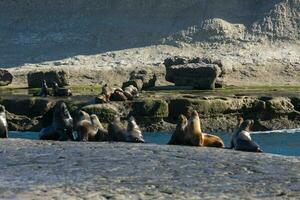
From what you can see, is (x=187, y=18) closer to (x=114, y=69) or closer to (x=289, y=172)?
(x=114, y=69)

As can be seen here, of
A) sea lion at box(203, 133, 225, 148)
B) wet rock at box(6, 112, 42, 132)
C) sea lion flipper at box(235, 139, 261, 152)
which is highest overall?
sea lion flipper at box(235, 139, 261, 152)

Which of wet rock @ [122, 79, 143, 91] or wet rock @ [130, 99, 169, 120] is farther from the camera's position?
wet rock @ [122, 79, 143, 91]

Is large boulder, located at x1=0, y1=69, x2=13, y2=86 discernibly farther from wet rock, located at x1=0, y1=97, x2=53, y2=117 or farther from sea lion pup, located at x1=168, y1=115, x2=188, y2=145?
sea lion pup, located at x1=168, y1=115, x2=188, y2=145

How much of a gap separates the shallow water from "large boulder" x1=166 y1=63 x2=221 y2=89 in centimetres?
1206

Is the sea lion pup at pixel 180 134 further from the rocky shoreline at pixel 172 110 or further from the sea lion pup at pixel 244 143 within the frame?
the rocky shoreline at pixel 172 110

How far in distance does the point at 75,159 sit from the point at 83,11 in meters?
71.0

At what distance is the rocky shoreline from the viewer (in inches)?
1575

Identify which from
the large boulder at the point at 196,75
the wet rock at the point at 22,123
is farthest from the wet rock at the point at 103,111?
the large boulder at the point at 196,75

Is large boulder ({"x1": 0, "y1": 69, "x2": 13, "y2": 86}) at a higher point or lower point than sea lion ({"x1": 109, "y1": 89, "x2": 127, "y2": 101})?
lower

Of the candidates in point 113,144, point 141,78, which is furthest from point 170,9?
point 113,144

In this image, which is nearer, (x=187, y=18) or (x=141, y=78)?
(x=141, y=78)

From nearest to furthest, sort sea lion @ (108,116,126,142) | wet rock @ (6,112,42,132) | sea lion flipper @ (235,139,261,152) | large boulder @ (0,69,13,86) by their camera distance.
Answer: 1. sea lion flipper @ (235,139,261,152)
2. sea lion @ (108,116,126,142)
3. wet rock @ (6,112,42,132)
4. large boulder @ (0,69,13,86)

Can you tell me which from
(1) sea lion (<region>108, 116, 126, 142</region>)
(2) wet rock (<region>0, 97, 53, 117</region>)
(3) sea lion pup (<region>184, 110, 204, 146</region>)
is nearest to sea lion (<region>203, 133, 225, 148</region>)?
(3) sea lion pup (<region>184, 110, 204, 146</region>)

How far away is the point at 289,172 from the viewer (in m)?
17.9
